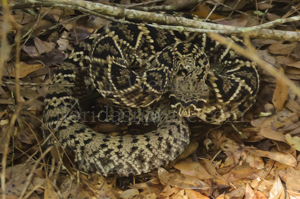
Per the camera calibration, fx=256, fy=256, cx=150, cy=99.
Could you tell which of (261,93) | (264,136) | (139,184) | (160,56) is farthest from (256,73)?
(139,184)

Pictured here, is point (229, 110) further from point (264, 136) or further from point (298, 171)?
point (298, 171)

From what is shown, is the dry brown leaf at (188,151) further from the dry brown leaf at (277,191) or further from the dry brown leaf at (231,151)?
the dry brown leaf at (277,191)

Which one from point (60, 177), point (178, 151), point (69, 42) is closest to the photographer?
point (60, 177)

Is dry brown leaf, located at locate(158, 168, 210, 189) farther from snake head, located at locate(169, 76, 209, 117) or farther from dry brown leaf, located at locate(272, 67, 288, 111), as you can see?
dry brown leaf, located at locate(272, 67, 288, 111)

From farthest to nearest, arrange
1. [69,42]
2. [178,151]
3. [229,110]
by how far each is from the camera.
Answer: [69,42] < [229,110] < [178,151]

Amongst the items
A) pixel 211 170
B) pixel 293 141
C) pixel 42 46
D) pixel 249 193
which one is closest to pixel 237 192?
pixel 249 193

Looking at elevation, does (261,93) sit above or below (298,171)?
above
